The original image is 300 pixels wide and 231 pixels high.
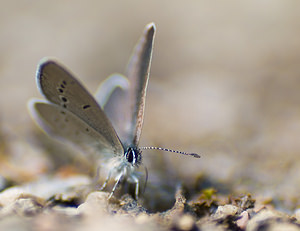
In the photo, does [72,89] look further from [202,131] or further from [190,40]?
[190,40]

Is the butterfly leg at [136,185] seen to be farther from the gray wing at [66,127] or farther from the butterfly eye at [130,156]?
the gray wing at [66,127]

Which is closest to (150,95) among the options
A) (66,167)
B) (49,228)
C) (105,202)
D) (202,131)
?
(202,131)

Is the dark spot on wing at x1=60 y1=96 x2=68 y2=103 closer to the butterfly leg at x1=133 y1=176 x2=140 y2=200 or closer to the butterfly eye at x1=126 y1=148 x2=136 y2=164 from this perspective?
the butterfly eye at x1=126 y1=148 x2=136 y2=164

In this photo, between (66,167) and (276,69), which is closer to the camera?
(66,167)

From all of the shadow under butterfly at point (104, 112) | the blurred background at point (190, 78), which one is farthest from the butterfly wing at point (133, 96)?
the blurred background at point (190, 78)

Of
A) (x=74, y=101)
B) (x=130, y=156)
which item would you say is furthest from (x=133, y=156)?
(x=74, y=101)

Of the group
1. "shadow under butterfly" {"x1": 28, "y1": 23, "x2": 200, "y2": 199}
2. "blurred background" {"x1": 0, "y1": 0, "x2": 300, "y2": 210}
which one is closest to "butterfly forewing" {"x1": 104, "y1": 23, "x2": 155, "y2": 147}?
"shadow under butterfly" {"x1": 28, "y1": 23, "x2": 200, "y2": 199}

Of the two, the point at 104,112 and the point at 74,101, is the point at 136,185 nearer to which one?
the point at 104,112
